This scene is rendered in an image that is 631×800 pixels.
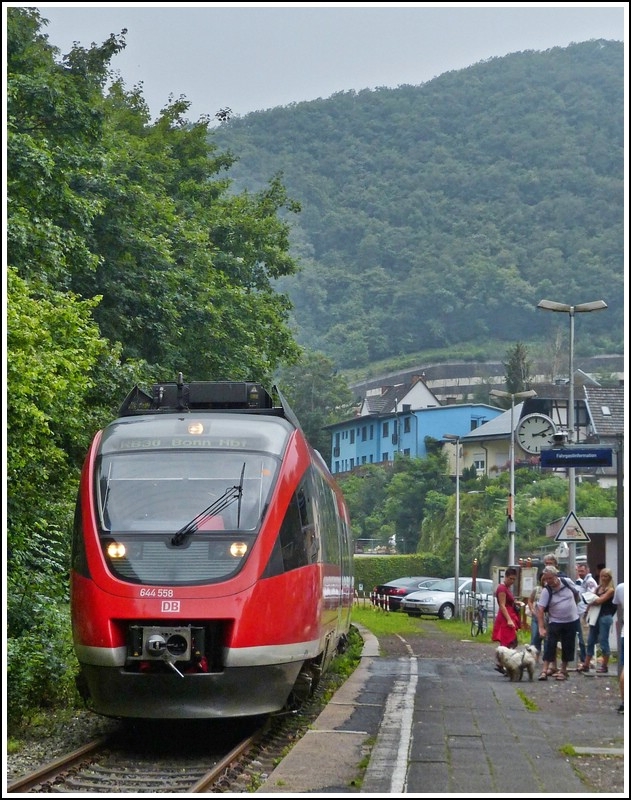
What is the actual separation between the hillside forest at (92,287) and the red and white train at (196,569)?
6.07 feet

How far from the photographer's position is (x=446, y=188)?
474ft

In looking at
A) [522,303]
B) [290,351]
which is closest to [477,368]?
[522,303]

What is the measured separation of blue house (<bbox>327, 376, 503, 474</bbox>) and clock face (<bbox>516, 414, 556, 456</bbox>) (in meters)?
55.5

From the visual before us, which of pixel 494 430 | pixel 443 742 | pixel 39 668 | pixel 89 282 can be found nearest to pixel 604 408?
pixel 494 430

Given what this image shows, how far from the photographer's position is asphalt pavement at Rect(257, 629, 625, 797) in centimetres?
889

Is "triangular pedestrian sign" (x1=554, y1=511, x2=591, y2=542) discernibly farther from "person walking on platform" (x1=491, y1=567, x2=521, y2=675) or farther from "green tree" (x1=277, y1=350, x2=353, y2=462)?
"green tree" (x1=277, y1=350, x2=353, y2=462)

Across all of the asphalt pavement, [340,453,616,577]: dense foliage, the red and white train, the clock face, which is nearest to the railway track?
the red and white train

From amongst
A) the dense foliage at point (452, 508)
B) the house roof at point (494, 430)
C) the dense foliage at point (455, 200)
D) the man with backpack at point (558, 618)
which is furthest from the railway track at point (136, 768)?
the dense foliage at point (455, 200)

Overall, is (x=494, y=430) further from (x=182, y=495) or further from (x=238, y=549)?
(x=238, y=549)

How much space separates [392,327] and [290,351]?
9210 centimetres

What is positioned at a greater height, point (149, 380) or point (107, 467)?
point (149, 380)

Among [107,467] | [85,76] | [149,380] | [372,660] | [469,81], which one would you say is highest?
[469,81]

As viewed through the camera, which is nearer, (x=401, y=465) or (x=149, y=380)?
(x=149, y=380)

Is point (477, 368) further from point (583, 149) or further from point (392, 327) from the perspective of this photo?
point (583, 149)
